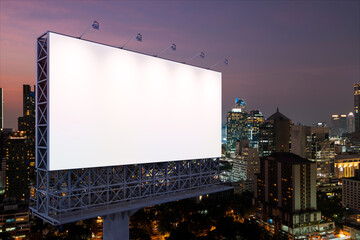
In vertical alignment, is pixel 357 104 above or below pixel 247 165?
above

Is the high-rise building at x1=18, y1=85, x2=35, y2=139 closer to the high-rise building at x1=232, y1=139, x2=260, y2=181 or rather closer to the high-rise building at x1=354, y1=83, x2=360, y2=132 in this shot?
the high-rise building at x1=232, y1=139, x2=260, y2=181

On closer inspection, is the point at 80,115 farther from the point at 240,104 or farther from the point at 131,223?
the point at 240,104

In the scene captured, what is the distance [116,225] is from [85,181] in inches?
125

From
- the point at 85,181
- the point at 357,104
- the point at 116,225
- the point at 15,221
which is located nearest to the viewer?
the point at 85,181

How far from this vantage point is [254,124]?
525 ft

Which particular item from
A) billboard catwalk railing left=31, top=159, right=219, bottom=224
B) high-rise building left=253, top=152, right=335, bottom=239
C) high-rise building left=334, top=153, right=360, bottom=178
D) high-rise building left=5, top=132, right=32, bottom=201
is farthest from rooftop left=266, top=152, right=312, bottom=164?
high-rise building left=5, top=132, right=32, bottom=201

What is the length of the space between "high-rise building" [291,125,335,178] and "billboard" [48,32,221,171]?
8816cm

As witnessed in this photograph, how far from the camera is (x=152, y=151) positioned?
52.6ft

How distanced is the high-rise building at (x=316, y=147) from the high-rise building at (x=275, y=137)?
2931 millimetres

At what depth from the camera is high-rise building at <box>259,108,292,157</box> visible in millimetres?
102875

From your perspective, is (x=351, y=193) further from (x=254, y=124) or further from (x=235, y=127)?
(x=235, y=127)

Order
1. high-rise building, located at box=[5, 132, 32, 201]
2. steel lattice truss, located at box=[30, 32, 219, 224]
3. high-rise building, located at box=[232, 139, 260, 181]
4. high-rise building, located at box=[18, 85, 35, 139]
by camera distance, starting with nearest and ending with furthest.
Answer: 1. steel lattice truss, located at box=[30, 32, 219, 224]
2. high-rise building, located at box=[5, 132, 32, 201]
3. high-rise building, located at box=[18, 85, 35, 139]
4. high-rise building, located at box=[232, 139, 260, 181]

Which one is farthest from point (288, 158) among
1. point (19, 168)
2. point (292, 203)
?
point (19, 168)

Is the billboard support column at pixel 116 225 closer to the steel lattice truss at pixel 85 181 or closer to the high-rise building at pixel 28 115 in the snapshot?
the steel lattice truss at pixel 85 181
